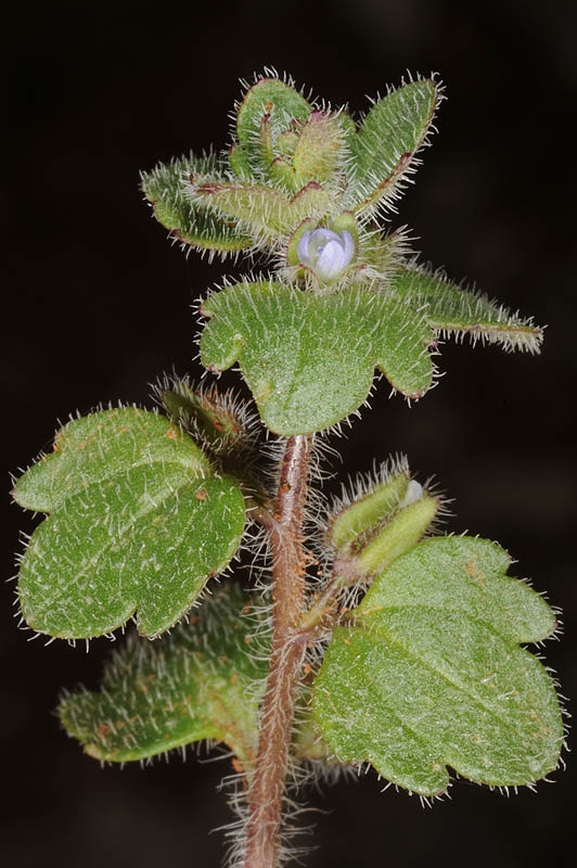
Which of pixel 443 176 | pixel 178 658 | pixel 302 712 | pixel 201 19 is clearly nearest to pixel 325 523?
pixel 302 712

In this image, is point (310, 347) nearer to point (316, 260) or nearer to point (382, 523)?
point (316, 260)

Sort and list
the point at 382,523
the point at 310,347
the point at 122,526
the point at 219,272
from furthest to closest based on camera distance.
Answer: the point at 219,272 → the point at 382,523 → the point at 122,526 → the point at 310,347

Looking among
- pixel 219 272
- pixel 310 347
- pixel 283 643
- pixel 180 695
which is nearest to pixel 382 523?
pixel 283 643

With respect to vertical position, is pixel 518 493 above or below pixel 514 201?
below

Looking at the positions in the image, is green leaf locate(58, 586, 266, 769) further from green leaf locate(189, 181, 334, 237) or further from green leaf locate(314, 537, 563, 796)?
green leaf locate(189, 181, 334, 237)

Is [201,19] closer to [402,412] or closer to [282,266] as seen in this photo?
[402,412]

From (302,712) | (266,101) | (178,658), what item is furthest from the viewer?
(178,658)
